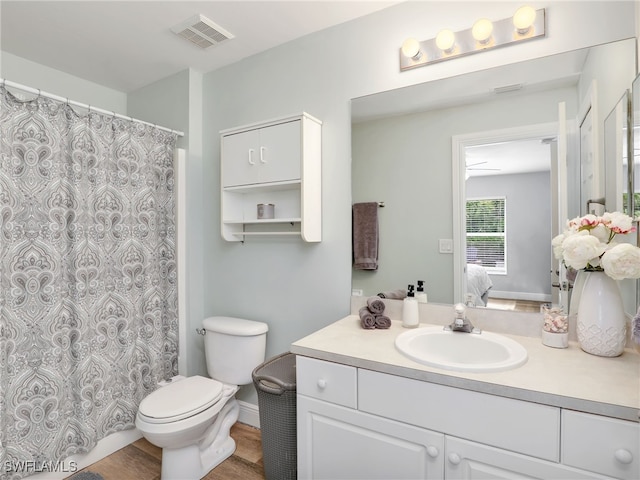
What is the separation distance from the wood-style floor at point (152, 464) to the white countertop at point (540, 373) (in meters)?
0.98

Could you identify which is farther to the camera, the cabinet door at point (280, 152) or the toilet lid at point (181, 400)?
the cabinet door at point (280, 152)

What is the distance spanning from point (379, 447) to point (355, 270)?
89 cm

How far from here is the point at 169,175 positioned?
2438mm

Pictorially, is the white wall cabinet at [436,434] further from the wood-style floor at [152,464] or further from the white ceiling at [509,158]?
the white ceiling at [509,158]

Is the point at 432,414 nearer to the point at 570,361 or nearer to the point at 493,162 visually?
the point at 570,361

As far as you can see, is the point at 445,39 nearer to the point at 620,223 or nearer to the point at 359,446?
the point at 620,223

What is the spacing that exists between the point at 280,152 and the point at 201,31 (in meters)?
0.85

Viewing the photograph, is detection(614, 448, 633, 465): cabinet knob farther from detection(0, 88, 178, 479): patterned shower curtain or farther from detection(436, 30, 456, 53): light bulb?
detection(0, 88, 178, 479): patterned shower curtain

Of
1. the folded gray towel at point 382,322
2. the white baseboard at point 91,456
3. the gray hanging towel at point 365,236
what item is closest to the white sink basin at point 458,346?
the folded gray towel at point 382,322

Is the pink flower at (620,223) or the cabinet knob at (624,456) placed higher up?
the pink flower at (620,223)

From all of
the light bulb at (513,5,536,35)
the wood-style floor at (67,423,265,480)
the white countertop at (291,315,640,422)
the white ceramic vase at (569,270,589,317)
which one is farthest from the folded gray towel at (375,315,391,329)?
the light bulb at (513,5,536,35)

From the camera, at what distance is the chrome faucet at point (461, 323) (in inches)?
61.1

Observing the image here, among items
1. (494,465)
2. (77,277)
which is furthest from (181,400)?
(494,465)

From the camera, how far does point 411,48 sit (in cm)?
170
